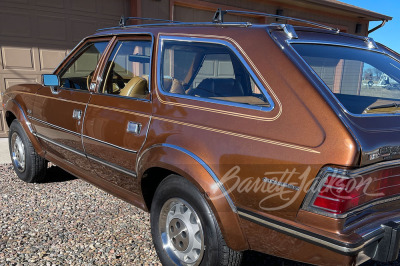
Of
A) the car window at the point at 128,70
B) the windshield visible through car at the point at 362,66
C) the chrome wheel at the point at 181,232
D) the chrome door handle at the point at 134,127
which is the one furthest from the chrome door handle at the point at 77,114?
the windshield visible through car at the point at 362,66

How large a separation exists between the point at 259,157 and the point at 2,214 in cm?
285

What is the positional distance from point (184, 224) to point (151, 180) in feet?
1.42

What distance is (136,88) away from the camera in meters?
2.72

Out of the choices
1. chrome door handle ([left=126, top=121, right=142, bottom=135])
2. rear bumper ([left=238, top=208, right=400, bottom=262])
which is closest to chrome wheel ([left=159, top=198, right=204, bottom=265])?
chrome door handle ([left=126, top=121, right=142, bottom=135])

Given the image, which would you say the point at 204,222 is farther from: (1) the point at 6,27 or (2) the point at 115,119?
(1) the point at 6,27

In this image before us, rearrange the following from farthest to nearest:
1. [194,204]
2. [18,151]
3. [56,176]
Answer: [56,176]
[18,151]
[194,204]

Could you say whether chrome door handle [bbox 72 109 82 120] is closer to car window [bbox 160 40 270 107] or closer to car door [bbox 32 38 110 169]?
car door [bbox 32 38 110 169]

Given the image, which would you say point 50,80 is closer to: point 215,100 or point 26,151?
point 26,151

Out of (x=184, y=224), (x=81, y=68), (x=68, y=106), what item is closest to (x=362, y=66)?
(x=184, y=224)

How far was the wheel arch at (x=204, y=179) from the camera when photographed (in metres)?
1.82

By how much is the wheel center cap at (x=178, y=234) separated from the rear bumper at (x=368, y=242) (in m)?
0.76

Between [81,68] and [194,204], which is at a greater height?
[81,68]

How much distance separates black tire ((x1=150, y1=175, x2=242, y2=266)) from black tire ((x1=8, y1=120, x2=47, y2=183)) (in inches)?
88.2

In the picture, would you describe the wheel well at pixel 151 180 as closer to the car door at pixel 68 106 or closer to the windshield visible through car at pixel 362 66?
the car door at pixel 68 106
